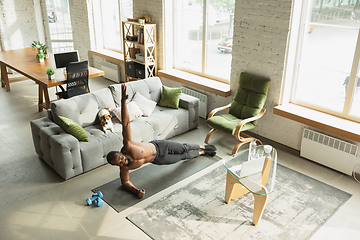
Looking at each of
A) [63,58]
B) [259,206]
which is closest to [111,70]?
[63,58]

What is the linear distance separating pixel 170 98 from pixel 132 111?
2.71 ft

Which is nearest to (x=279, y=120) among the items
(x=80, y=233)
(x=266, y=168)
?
(x=266, y=168)

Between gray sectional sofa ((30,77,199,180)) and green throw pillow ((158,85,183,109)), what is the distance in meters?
0.08

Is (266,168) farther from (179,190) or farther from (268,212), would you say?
(179,190)

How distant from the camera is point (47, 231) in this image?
344 cm

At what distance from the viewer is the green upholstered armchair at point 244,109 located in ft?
15.9

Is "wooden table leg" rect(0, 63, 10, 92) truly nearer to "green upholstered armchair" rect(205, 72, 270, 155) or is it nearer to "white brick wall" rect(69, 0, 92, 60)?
"white brick wall" rect(69, 0, 92, 60)

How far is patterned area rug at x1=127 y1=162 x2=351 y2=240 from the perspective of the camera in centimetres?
342

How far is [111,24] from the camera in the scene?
330 inches

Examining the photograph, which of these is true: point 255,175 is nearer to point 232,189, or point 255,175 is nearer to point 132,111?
point 232,189

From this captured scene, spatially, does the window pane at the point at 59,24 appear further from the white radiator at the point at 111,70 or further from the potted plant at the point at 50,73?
the potted plant at the point at 50,73

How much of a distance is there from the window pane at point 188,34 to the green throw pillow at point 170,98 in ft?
3.89

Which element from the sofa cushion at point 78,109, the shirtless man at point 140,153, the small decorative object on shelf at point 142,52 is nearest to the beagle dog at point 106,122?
the sofa cushion at point 78,109

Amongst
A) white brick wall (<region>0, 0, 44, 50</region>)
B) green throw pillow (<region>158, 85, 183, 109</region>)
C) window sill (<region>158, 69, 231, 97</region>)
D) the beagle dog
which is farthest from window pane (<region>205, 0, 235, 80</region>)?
white brick wall (<region>0, 0, 44, 50</region>)
